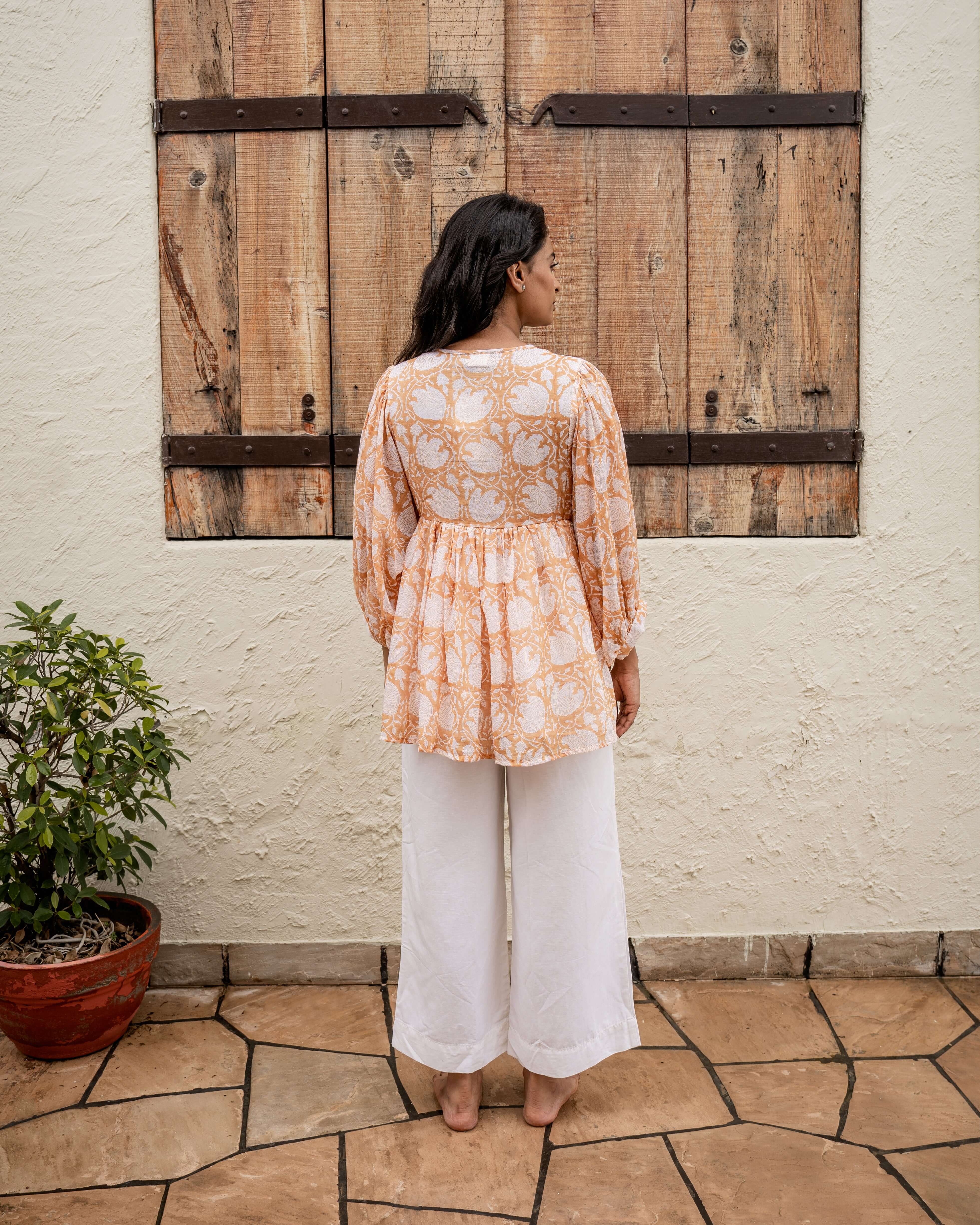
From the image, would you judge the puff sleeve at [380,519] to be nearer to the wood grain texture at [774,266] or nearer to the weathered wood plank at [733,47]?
the wood grain texture at [774,266]

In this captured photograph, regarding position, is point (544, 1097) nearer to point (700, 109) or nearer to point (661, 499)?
point (661, 499)

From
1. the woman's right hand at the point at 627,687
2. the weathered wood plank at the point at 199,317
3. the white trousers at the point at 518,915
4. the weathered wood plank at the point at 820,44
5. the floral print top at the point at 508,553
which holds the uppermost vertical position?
the weathered wood plank at the point at 820,44

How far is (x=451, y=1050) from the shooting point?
2.09m

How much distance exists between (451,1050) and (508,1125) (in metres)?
0.22

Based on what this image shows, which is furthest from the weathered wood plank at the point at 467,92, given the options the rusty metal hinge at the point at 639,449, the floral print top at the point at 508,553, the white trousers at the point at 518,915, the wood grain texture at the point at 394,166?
the white trousers at the point at 518,915

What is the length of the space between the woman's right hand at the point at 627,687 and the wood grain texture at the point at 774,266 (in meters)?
0.80

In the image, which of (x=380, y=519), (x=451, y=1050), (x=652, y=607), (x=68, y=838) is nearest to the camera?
(x=380, y=519)

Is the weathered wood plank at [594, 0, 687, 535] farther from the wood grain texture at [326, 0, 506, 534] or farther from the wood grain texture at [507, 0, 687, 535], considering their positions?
the wood grain texture at [326, 0, 506, 534]

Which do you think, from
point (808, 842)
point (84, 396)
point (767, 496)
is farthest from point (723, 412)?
point (84, 396)

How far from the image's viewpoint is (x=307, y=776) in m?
2.78

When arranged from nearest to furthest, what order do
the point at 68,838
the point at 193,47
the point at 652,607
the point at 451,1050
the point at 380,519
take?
1. the point at 380,519
2. the point at 451,1050
3. the point at 68,838
4. the point at 193,47
5. the point at 652,607

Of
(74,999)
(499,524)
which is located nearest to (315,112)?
(499,524)

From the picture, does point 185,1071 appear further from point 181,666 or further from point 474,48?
point 474,48

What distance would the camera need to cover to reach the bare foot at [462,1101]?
2.13 metres
